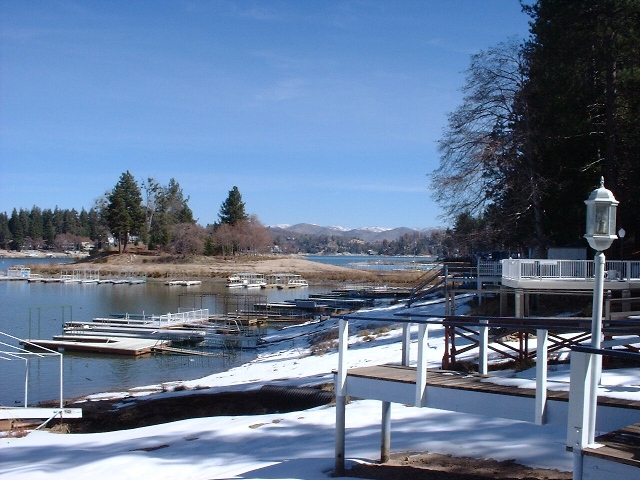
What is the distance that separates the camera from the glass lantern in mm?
7383

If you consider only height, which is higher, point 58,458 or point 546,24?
point 546,24

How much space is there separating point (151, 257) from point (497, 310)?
291ft

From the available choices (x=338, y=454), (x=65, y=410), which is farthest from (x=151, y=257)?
(x=338, y=454)

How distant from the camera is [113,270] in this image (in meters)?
102

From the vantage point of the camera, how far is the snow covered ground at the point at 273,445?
28.0ft

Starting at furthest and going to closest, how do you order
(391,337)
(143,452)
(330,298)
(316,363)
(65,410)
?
1. (330,298)
2. (391,337)
3. (316,363)
4. (65,410)
5. (143,452)

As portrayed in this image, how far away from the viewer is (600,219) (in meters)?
7.45

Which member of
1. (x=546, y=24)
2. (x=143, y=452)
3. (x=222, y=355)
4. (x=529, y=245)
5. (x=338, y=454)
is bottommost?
(x=222, y=355)

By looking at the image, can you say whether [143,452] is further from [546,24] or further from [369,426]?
[546,24]

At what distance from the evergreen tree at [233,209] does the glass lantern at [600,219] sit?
112014 millimetres

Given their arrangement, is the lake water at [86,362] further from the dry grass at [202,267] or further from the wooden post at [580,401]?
the dry grass at [202,267]

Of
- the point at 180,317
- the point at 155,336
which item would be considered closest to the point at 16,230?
the point at 180,317

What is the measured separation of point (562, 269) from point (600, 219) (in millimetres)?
16079

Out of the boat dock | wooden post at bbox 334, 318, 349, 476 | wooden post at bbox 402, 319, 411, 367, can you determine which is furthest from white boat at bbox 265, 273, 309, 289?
wooden post at bbox 334, 318, 349, 476
